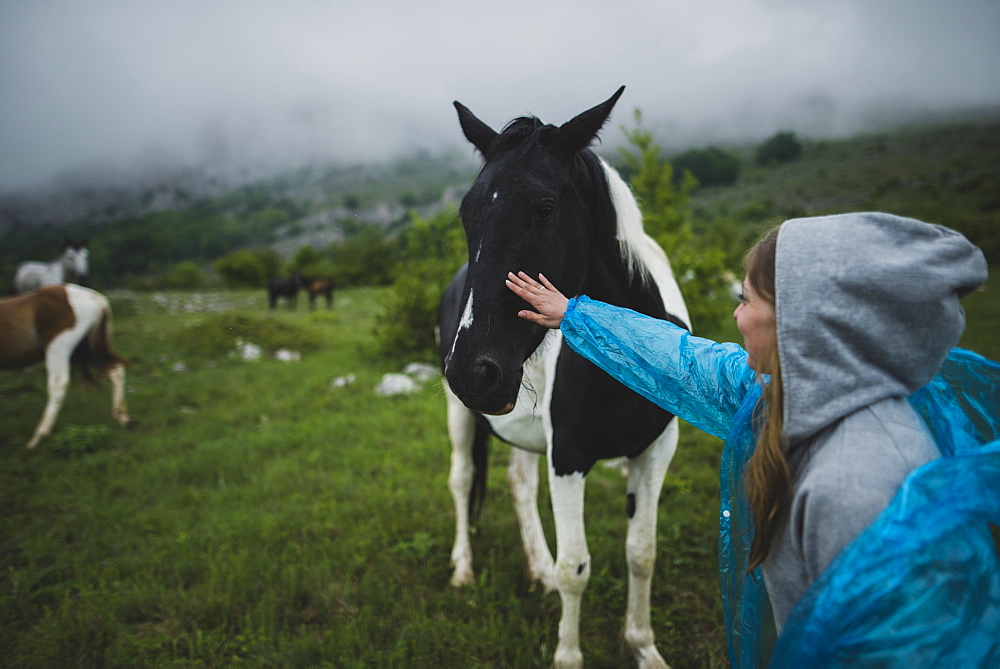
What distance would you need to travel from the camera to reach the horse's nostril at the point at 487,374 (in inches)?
57.6

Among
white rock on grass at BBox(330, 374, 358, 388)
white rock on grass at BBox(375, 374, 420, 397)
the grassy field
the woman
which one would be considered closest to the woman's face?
the woman

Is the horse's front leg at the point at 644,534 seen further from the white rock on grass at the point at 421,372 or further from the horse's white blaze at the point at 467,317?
the white rock on grass at the point at 421,372

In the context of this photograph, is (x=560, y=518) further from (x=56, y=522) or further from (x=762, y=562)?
(x=56, y=522)

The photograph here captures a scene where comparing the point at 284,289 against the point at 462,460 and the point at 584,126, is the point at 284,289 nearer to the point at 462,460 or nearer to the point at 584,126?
the point at 462,460

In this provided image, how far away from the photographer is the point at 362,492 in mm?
4352

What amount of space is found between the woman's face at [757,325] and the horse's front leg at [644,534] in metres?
1.26

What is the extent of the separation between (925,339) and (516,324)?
1083mm

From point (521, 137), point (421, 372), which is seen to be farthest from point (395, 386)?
point (521, 137)

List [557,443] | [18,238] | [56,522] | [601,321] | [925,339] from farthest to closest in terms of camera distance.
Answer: [18,238] → [56,522] → [557,443] → [601,321] → [925,339]

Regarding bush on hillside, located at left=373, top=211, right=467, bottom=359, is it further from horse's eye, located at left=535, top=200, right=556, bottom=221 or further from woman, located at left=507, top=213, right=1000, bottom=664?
woman, located at left=507, top=213, right=1000, bottom=664

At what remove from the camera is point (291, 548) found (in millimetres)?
3578

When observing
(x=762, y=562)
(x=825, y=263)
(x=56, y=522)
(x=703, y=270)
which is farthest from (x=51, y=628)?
(x=703, y=270)

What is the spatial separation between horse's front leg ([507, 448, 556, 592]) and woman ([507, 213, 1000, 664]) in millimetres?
2311

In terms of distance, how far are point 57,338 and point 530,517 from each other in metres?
6.99
